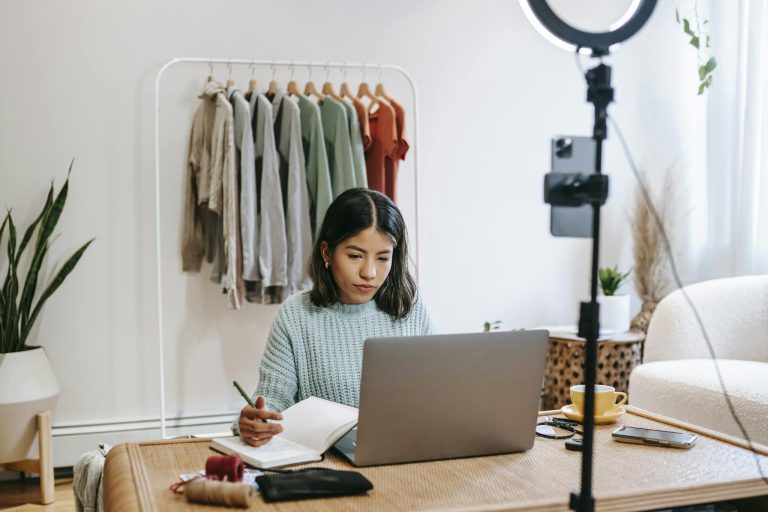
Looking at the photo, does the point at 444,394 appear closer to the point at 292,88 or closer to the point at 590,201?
the point at 590,201

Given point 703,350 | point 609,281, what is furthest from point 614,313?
point 703,350

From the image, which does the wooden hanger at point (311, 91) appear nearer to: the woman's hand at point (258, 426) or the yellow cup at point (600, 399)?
the yellow cup at point (600, 399)

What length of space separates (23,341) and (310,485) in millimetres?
2041

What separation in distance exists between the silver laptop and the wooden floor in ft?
5.87

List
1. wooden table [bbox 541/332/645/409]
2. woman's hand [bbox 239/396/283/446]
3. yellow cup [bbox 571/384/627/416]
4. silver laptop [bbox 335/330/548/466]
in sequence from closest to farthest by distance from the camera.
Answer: silver laptop [bbox 335/330/548/466]
woman's hand [bbox 239/396/283/446]
yellow cup [bbox 571/384/627/416]
wooden table [bbox 541/332/645/409]

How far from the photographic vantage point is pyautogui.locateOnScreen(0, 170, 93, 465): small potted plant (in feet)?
8.97

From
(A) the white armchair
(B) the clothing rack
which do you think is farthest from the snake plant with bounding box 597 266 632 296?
(B) the clothing rack

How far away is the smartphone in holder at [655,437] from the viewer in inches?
58.4

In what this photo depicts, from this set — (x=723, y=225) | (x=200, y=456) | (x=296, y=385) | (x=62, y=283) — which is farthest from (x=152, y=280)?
(x=723, y=225)

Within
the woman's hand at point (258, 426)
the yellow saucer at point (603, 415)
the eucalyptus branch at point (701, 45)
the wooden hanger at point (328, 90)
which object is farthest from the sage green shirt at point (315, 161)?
the eucalyptus branch at point (701, 45)

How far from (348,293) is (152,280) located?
166 cm

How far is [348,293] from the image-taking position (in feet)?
6.07

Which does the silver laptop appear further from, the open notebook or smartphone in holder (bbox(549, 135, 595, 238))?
smartphone in holder (bbox(549, 135, 595, 238))

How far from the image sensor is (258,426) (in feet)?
4.60
